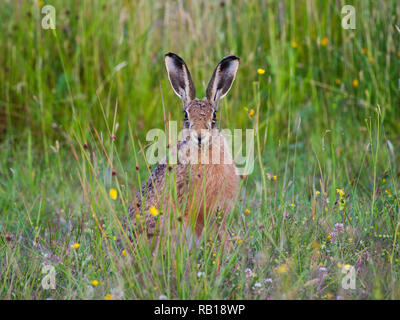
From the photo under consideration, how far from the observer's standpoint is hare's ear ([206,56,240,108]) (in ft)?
14.1

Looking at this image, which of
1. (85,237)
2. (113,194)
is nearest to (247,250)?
(113,194)

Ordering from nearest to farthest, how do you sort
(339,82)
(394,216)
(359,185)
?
(394,216)
(359,185)
(339,82)

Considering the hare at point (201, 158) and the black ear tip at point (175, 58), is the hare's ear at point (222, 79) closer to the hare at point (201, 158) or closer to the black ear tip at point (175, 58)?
the hare at point (201, 158)

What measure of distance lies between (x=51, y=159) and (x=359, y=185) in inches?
117

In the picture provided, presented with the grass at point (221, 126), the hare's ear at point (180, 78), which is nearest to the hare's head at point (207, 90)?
the hare's ear at point (180, 78)

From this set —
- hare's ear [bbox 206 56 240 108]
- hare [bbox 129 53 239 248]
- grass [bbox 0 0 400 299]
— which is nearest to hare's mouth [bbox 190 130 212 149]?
hare [bbox 129 53 239 248]

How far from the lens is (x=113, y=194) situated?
3307 millimetres

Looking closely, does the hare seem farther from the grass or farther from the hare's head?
the grass

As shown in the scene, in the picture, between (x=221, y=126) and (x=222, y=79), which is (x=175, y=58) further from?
(x=221, y=126)

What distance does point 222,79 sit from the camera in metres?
4.37

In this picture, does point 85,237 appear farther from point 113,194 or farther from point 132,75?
point 132,75

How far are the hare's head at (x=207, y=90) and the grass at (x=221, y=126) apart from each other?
0.11 meters

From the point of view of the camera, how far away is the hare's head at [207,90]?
165 inches
